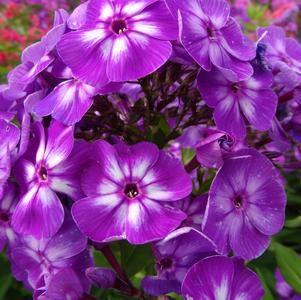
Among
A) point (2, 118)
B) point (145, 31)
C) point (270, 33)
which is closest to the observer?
point (145, 31)

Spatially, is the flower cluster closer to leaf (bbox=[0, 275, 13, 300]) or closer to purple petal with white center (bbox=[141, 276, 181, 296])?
purple petal with white center (bbox=[141, 276, 181, 296])

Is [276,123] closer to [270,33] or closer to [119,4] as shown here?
[270,33]

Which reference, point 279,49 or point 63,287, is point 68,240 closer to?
point 63,287

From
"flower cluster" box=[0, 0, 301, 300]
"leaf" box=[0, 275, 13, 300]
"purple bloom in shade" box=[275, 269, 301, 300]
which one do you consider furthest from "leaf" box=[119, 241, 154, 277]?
"leaf" box=[0, 275, 13, 300]

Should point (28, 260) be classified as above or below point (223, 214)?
below

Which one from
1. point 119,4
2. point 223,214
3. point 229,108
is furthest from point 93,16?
point 223,214

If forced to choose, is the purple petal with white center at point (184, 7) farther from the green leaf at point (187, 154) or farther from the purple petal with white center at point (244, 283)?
the green leaf at point (187, 154)

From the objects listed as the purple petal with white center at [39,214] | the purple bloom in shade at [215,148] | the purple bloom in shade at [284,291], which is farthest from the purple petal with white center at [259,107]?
the purple bloom in shade at [284,291]
